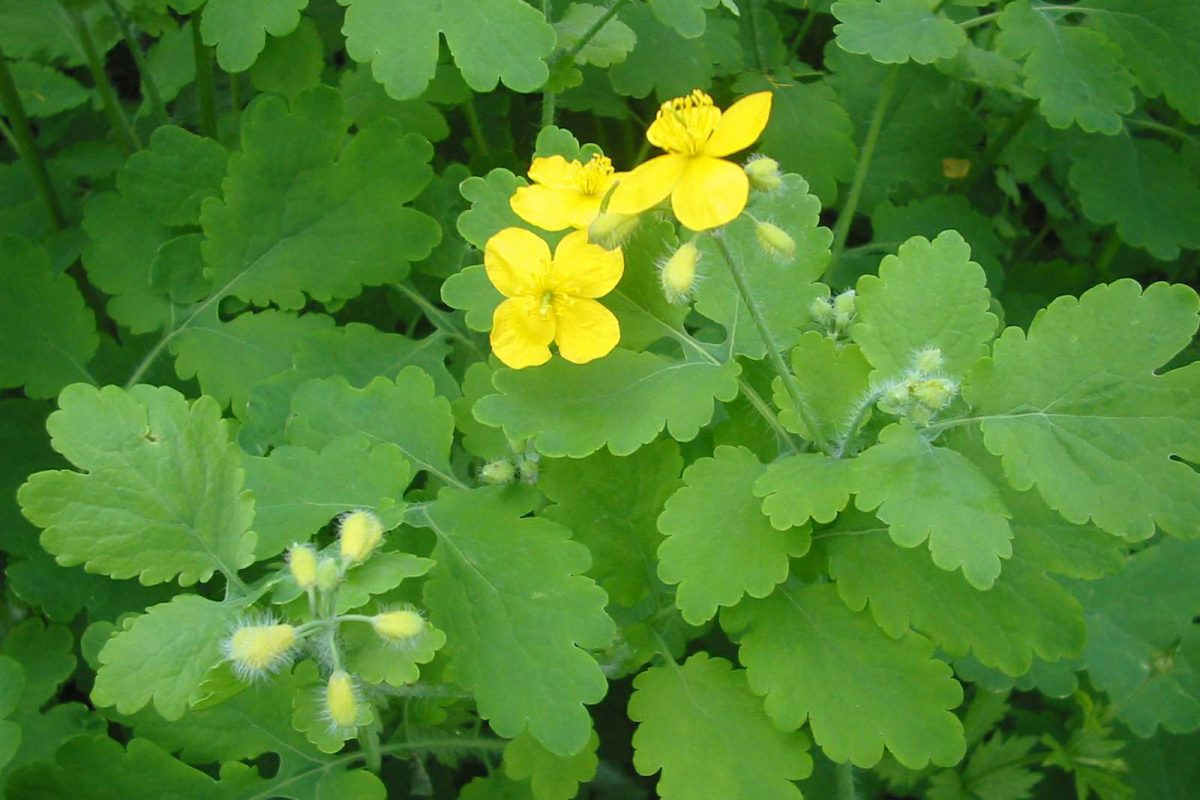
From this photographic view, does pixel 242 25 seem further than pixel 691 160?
Yes

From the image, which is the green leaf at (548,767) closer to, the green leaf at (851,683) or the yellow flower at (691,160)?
the green leaf at (851,683)

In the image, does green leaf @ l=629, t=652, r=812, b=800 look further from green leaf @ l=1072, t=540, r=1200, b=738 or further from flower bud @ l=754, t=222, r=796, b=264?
green leaf @ l=1072, t=540, r=1200, b=738

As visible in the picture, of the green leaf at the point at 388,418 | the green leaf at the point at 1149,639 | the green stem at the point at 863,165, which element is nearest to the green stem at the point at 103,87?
the green leaf at the point at 388,418

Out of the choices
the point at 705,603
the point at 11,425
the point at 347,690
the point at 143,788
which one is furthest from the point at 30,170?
the point at 705,603

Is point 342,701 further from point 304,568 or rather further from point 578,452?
point 578,452

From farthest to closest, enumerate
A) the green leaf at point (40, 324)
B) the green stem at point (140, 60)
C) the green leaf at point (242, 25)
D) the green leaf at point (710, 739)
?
the green stem at point (140, 60)
the green leaf at point (40, 324)
the green leaf at point (242, 25)
the green leaf at point (710, 739)

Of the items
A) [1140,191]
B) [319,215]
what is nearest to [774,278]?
[319,215]
